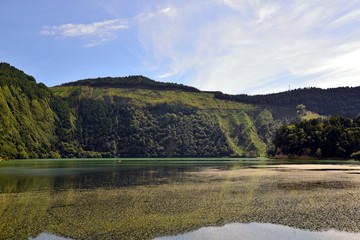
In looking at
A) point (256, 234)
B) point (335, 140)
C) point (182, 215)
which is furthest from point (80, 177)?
point (335, 140)

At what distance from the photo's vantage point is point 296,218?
23234 mm

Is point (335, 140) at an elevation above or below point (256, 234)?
above

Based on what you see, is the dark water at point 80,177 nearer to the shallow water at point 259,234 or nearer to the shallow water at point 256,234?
the shallow water at point 256,234

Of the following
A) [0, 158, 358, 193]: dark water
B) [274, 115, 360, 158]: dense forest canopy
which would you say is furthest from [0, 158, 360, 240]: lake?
[274, 115, 360, 158]: dense forest canopy

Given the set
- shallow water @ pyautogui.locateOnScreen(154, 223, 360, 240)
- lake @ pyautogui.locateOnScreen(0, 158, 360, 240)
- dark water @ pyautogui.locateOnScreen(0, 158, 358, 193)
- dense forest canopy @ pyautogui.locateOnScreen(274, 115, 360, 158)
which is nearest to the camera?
shallow water @ pyautogui.locateOnScreen(154, 223, 360, 240)

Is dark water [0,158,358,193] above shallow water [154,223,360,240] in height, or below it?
below

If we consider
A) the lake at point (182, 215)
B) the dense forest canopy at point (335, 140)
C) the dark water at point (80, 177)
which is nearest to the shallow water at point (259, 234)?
the lake at point (182, 215)

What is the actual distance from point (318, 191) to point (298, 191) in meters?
2.26

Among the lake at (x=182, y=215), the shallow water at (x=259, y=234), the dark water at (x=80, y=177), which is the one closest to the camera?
the shallow water at (x=259, y=234)

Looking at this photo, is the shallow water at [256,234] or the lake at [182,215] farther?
the lake at [182,215]

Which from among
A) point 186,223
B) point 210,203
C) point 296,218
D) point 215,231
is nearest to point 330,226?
point 296,218

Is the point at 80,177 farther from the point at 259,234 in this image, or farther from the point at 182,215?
the point at 259,234

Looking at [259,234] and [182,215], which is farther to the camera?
[182,215]

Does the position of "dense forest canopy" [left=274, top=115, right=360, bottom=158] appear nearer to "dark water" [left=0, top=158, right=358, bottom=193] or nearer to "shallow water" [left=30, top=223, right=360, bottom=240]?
"dark water" [left=0, top=158, right=358, bottom=193]
